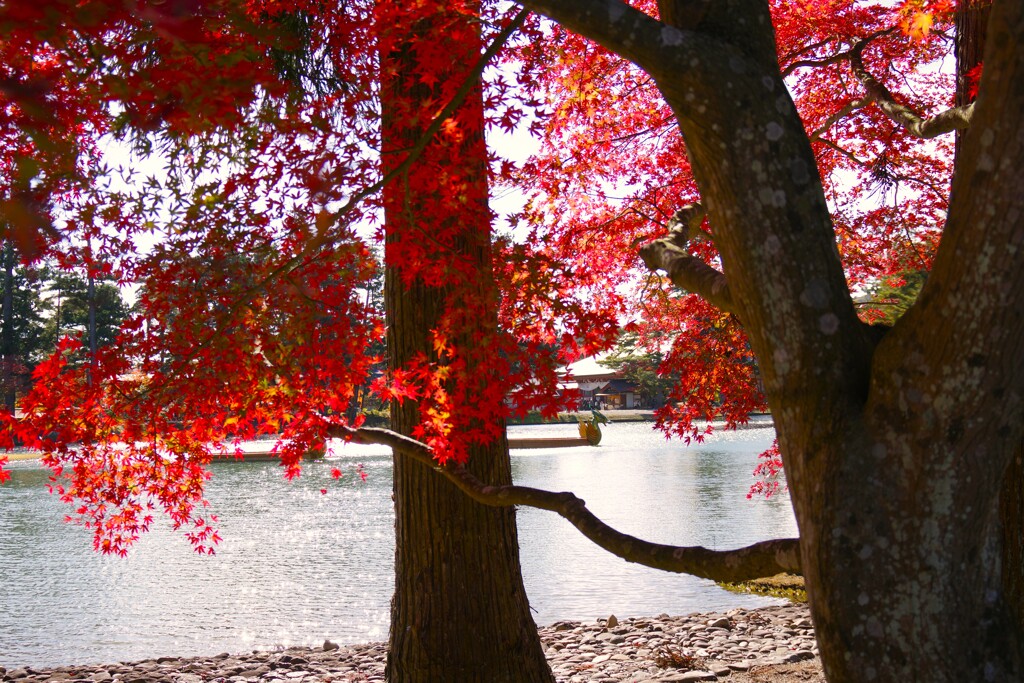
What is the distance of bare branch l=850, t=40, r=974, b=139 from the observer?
3640mm

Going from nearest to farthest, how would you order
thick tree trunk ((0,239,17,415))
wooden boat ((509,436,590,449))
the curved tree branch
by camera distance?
the curved tree branch < wooden boat ((509,436,590,449)) < thick tree trunk ((0,239,17,415))

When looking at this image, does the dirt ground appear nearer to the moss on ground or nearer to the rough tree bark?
the moss on ground

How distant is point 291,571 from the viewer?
8.88 metres

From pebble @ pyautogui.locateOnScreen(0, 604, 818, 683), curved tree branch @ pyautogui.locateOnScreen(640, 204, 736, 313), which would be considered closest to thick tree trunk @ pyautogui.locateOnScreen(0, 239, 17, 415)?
pebble @ pyautogui.locateOnScreen(0, 604, 818, 683)

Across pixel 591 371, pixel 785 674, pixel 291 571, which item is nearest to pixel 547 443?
pixel 291 571

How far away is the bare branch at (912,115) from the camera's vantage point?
364 centimetres

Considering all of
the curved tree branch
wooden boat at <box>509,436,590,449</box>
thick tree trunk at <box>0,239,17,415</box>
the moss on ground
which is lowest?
the moss on ground

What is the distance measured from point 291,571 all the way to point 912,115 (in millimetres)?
6964

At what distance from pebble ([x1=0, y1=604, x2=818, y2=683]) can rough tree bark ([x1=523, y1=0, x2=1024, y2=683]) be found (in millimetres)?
2972

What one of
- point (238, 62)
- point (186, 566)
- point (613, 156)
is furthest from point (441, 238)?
point (186, 566)

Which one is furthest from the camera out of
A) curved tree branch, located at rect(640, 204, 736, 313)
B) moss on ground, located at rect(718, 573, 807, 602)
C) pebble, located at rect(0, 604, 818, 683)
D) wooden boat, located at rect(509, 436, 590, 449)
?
wooden boat, located at rect(509, 436, 590, 449)

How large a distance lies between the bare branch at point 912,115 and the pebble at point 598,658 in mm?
2945

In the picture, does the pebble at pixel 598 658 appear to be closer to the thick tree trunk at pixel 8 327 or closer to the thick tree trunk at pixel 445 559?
the thick tree trunk at pixel 445 559

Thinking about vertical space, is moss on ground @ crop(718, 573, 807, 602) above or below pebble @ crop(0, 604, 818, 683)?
below
